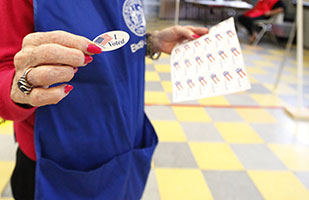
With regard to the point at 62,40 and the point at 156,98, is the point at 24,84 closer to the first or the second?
the point at 62,40

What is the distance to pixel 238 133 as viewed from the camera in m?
2.36

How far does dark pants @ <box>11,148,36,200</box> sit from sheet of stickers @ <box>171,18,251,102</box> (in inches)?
18.3

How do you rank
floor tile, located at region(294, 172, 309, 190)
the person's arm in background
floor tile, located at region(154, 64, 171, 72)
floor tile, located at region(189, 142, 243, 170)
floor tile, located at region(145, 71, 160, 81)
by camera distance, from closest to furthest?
1. floor tile, located at region(294, 172, 309, 190)
2. floor tile, located at region(189, 142, 243, 170)
3. floor tile, located at region(145, 71, 160, 81)
4. floor tile, located at region(154, 64, 171, 72)
5. the person's arm in background

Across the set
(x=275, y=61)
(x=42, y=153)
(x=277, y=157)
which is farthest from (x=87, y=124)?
(x=275, y=61)

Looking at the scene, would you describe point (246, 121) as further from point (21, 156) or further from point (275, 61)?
point (275, 61)

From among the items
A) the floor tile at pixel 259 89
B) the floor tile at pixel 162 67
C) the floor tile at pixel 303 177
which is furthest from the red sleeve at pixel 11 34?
the floor tile at pixel 162 67

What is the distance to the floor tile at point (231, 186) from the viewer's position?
5.46 ft

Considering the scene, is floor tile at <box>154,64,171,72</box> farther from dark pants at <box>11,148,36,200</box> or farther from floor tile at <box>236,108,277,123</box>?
dark pants at <box>11,148,36,200</box>

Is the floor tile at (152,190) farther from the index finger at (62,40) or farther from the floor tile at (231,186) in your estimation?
the index finger at (62,40)

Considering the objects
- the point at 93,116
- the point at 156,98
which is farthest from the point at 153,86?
the point at 93,116

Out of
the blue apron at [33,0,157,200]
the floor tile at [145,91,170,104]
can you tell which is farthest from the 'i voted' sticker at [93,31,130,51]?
the floor tile at [145,91,170,104]

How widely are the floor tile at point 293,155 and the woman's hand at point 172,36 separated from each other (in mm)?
1464

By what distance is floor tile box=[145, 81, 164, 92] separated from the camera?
10.4 feet

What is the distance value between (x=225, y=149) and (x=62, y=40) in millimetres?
1873
